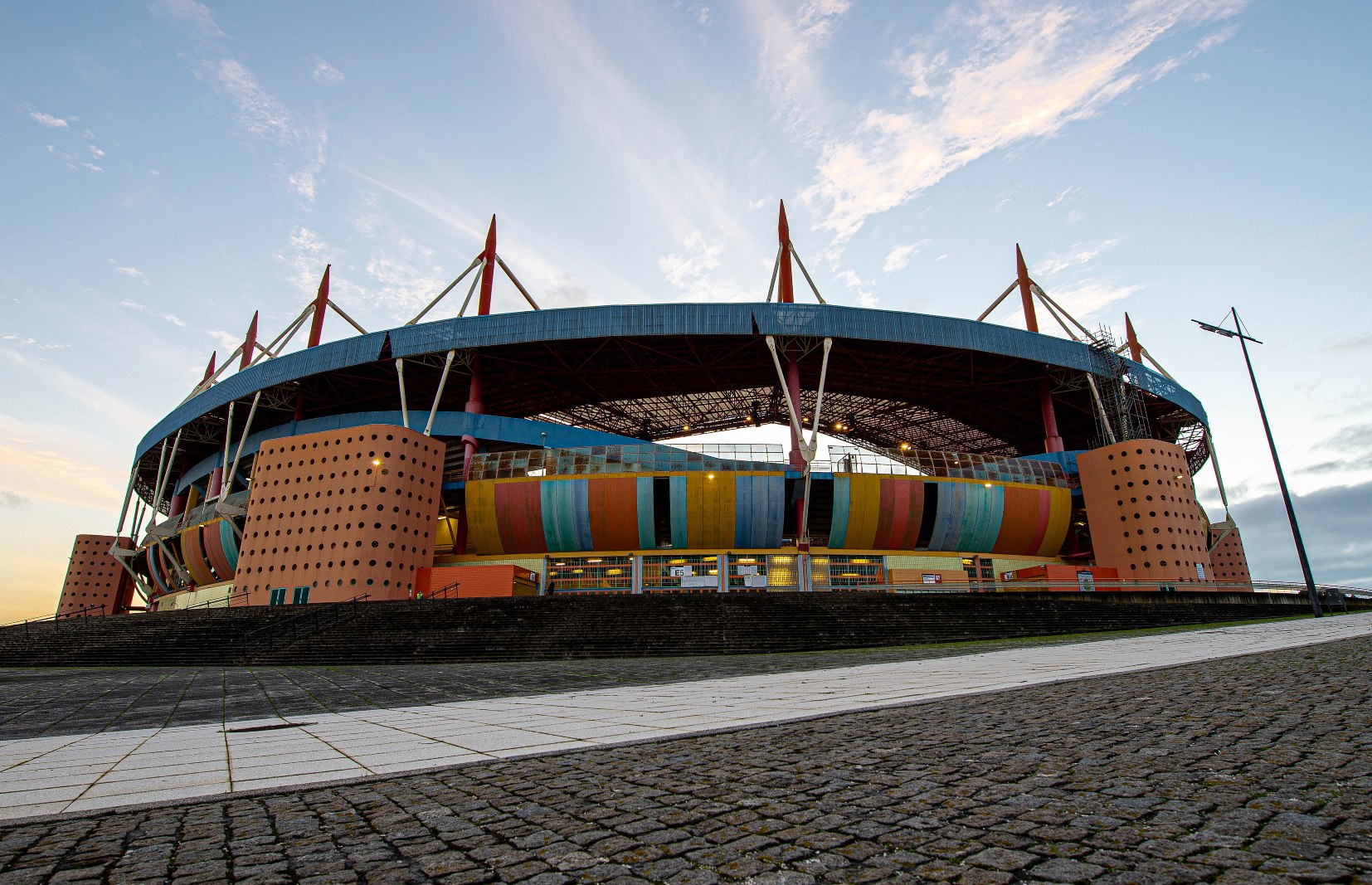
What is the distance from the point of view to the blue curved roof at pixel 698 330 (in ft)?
141

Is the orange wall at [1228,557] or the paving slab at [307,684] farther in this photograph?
the orange wall at [1228,557]

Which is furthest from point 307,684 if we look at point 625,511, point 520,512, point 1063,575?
point 1063,575

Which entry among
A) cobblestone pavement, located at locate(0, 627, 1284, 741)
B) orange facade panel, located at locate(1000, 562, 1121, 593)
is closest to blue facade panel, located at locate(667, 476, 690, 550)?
orange facade panel, located at locate(1000, 562, 1121, 593)

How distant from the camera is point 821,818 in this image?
3.04 meters

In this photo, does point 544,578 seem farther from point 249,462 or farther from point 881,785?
point 881,785

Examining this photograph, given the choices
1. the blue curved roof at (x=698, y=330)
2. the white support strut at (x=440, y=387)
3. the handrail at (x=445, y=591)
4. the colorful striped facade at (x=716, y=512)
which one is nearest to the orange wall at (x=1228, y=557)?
the blue curved roof at (x=698, y=330)

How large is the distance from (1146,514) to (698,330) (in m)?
28.2

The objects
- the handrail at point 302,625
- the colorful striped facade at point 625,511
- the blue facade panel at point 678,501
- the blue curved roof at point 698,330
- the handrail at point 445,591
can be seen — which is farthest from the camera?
the blue curved roof at point 698,330

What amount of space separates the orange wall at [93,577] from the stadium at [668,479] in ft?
63.7

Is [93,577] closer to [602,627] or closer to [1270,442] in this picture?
[602,627]

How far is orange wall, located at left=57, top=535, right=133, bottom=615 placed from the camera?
6469cm

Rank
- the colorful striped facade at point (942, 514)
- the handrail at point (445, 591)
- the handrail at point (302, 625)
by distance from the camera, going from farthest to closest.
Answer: the colorful striped facade at point (942, 514), the handrail at point (445, 591), the handrail at point (302, 625)

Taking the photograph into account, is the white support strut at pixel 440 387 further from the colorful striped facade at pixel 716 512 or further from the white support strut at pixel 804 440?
the white support strut at pixel 804 440

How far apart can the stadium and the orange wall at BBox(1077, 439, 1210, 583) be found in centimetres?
11
